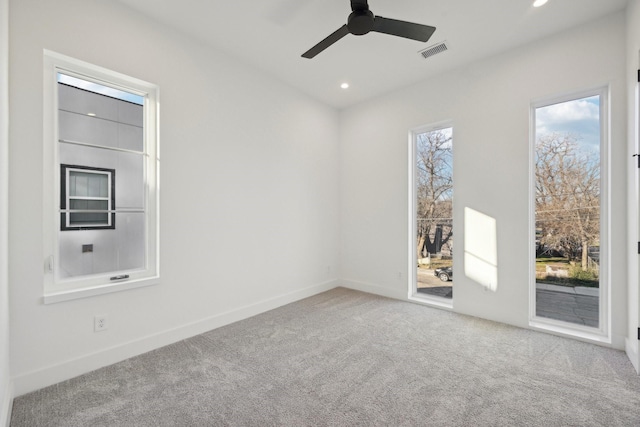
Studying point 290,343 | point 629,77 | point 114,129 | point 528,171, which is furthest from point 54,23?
point 629,77

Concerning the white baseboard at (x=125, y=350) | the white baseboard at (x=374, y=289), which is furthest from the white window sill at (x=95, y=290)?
the white baseboard at (x=374, y=289)

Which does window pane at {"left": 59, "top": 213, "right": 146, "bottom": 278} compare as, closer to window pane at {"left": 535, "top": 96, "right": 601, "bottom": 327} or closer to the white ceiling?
the white ceiling

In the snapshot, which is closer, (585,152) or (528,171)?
(585,152)

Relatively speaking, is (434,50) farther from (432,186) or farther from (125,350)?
(125,350)

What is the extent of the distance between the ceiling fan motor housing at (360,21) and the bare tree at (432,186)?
217 cm

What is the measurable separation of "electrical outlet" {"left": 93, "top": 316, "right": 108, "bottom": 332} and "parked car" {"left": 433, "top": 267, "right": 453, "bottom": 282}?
12.1 ft

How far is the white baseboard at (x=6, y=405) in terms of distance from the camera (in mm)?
1631

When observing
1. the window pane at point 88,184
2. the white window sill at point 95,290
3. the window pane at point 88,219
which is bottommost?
the white window sill at point 95,290

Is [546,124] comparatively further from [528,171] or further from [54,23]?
[54,23]

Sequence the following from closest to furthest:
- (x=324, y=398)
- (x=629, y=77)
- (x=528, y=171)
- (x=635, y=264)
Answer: (x=324, y=398)
(x=635, y=264)
(x=629, y=77)
(x=528, y=171)

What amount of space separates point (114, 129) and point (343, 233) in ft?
11.0

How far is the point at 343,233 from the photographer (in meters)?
4.89

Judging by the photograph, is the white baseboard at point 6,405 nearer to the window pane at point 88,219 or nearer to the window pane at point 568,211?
the window pane at point 88,219

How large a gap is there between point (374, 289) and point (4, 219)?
3.99 meters
